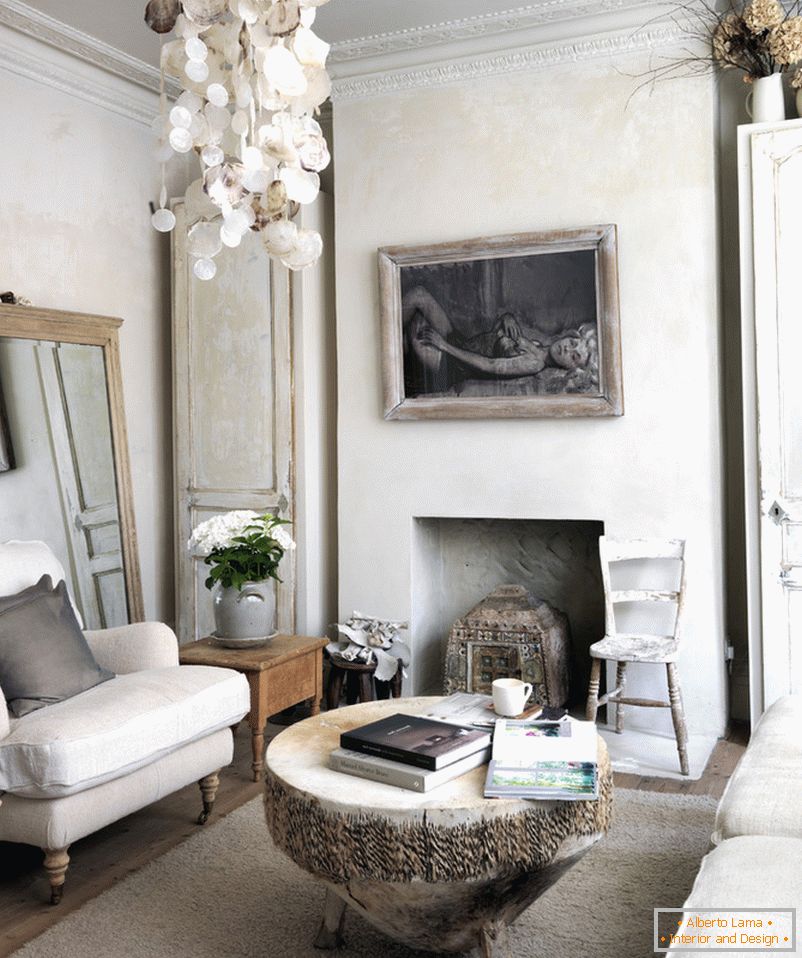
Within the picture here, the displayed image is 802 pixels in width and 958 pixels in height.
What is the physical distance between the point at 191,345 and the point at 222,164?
10.8 ft

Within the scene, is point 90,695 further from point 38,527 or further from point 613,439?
point 613,439

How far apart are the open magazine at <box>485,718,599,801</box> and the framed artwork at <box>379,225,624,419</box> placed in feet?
6.62

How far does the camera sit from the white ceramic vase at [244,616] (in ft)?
12.2

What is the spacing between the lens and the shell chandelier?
152cm

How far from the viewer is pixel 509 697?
251cm

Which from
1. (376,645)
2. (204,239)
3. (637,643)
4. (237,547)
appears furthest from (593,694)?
(204,239)

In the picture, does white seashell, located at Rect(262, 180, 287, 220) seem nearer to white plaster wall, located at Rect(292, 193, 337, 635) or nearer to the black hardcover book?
the black hardcover book

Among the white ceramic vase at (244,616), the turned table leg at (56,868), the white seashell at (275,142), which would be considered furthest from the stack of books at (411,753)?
the white ceramic vase at (244,616)

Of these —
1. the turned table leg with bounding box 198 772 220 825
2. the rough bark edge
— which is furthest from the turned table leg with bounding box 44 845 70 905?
the rough bark edge

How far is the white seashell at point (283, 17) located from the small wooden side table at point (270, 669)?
2431 mm

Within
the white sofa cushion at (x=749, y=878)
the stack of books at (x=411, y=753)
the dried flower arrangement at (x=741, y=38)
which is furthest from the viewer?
the dried flower arrangement at (x=741, y=38)

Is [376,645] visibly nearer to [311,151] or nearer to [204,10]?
[311,151]

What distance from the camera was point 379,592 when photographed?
4562 millimetres

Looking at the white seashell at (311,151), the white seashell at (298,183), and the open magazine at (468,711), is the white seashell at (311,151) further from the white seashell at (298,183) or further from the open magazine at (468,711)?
the open magazine at (468,711)
